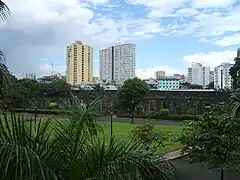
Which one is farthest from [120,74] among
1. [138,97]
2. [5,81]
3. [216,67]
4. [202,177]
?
[5,81]

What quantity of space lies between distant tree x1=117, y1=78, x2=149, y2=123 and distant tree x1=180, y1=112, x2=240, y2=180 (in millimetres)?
17990

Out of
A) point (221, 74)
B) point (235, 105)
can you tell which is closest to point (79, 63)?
point (221, 74)

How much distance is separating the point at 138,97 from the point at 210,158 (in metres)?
18.7

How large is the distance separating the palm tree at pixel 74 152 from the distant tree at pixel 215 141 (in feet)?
10.2

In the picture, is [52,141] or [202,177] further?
[202,177]

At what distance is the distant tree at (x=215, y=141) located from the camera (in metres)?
5.55

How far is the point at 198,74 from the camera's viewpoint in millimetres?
50406

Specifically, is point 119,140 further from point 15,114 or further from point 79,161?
point 15,114

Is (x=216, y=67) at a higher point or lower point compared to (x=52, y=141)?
higher

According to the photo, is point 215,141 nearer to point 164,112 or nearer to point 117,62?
point 164,112

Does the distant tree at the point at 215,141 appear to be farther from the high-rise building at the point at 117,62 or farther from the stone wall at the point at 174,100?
the high-rise building at the point at 117,62

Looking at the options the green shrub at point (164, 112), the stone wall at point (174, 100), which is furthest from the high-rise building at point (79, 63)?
the green shrub at point (164, 112)

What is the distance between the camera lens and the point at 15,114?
2.09 metres

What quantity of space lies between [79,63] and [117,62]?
329 inches
